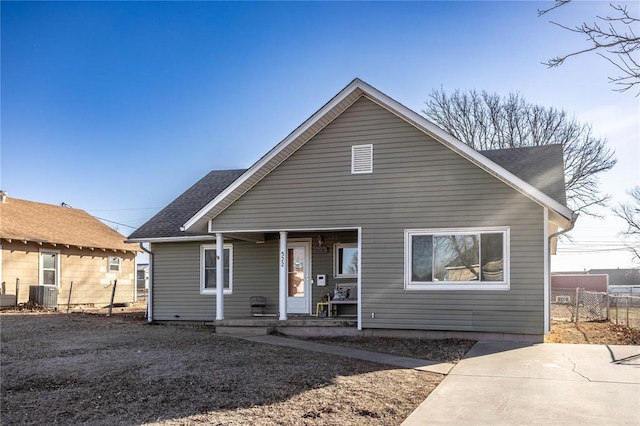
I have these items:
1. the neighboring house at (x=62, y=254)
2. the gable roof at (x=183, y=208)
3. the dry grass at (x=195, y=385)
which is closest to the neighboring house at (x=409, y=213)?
the gable roof at (x=183, y=208)

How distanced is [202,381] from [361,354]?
3.56m

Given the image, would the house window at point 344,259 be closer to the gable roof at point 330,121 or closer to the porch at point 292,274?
the porch at point 292,274

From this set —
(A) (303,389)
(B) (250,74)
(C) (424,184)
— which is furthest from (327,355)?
(B) (250,74)

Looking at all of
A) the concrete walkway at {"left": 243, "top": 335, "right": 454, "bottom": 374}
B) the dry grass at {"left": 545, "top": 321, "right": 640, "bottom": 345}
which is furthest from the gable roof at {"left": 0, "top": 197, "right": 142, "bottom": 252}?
the dry grass at {"left": 545, "top": 321, "right": 640, "bottom": 345}

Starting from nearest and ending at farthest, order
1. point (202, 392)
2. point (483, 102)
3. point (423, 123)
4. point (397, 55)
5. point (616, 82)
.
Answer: point (616, 82) → point (202, 392) → point (423, 123) → point (397, 55) → point (483, 102)

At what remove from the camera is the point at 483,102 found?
1244 inches

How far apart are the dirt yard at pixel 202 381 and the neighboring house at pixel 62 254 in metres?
9.87

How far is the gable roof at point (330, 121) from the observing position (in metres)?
11.4

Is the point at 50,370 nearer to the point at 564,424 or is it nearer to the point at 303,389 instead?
the point at 303,389

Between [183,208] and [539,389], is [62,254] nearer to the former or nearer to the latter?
[183,208]

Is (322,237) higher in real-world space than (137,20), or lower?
lower

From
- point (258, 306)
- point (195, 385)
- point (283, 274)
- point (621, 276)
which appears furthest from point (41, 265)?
point (621, 276)

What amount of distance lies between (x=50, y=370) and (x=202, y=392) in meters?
3.09

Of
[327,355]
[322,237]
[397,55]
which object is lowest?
[327,355]
